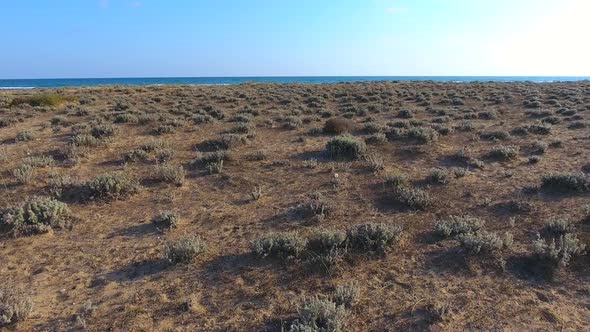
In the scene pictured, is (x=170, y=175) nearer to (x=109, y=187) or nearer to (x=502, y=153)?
(x=109, y=187)

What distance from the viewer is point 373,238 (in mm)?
6484

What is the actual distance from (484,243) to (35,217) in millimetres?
7898

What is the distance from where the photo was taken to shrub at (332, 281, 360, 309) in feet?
16.2

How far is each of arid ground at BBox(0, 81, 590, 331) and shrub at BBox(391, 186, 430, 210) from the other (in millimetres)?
41

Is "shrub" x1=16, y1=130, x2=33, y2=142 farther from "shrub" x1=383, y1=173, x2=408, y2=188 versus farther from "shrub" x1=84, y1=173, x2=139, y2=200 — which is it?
Answer: "shrub" x1=383, y1=173, x2=408, y2=188

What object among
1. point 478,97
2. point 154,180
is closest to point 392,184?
point 154,180

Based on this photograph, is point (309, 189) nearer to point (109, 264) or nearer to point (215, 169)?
point (215, 169)

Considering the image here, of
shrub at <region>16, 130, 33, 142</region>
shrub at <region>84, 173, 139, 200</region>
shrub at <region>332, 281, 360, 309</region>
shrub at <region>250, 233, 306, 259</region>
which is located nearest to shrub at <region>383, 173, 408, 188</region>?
shrub at <region>250, 233, 306, 259</region>

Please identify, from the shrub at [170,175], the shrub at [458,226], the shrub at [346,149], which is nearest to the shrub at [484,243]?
the shrub at [458,226]

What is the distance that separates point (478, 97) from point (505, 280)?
2723cm

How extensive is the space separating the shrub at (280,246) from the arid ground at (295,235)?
33 millimetres

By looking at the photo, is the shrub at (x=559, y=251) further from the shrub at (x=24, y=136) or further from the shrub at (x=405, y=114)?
the shrub at (x=24, y=136)

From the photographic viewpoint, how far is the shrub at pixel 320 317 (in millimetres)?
4328

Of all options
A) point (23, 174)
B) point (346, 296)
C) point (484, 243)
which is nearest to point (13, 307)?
point (346, 296)
